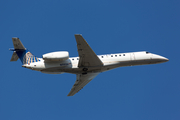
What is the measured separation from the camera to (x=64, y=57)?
2839 centimetres

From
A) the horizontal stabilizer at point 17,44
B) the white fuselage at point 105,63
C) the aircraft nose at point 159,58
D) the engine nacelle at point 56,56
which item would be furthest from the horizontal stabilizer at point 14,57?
the aircraft nose at point 159,58

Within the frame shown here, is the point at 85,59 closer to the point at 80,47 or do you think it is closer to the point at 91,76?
the point at 80,47

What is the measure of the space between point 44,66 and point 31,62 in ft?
7.46

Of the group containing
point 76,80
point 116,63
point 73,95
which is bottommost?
point 73,95

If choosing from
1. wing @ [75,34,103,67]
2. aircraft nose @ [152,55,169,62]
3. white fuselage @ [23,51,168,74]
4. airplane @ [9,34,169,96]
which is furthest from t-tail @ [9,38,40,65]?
aircraft nose @ [152,55,169,62]

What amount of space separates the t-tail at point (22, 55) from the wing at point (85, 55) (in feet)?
21.1

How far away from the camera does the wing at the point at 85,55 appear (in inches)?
1063

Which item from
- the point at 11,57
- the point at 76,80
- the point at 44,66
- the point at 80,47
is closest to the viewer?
the point at 80,47

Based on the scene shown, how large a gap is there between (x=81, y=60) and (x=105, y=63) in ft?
11.1

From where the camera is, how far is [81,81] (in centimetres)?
3381

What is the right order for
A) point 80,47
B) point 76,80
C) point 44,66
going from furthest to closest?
point 76,80 → point 44,66 → point 80,47

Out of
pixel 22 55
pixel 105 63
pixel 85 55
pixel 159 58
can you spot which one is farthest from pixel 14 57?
pixel 159 58

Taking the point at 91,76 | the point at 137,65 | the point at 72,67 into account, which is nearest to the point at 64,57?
the point at 72,67

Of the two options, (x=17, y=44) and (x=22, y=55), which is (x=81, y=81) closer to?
(x=22, y=55)
